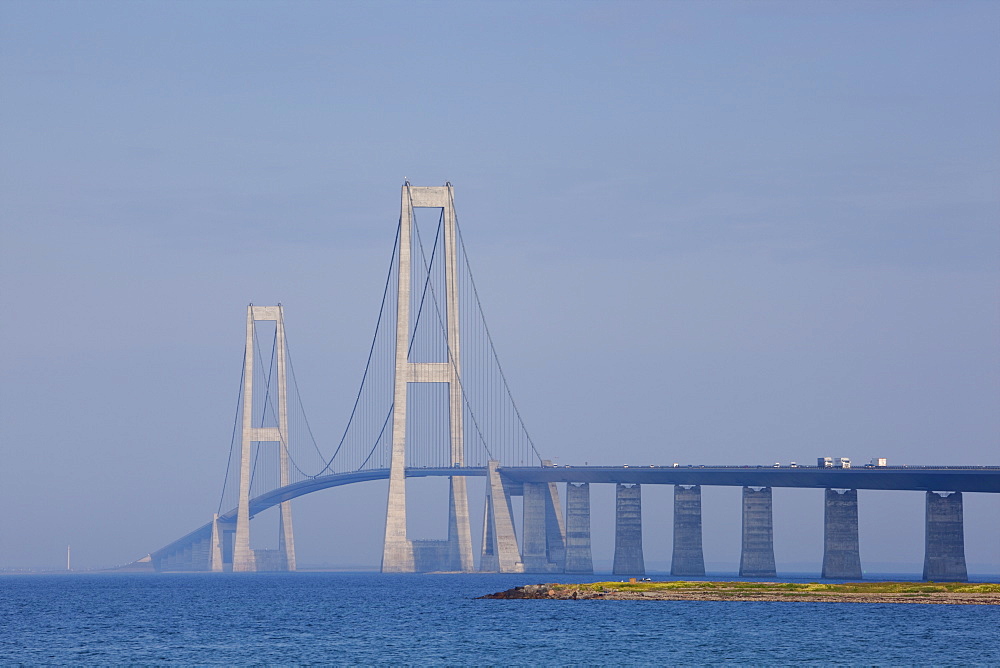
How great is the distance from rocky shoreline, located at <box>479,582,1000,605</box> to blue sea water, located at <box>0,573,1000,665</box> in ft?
1.86

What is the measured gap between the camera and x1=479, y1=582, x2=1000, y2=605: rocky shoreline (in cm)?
7975

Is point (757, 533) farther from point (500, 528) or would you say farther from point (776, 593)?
point (776, 593)

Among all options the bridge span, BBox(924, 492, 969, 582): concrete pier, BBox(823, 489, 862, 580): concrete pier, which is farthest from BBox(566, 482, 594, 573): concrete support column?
BBox(924, 492, 969, 582): concrete pier

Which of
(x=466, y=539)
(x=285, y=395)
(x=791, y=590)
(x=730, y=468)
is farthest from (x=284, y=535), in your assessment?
(x=791, y=590)

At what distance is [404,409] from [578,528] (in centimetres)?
1863

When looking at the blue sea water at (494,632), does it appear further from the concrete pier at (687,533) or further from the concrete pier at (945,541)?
the concrete pier at (687,533)

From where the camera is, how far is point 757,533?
117 metres

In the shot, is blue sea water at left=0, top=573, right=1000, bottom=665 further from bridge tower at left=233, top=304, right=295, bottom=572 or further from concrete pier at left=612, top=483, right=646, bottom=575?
bridge tower at left=233, top=304, right=295, bottom=572

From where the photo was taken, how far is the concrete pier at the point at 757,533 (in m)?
117

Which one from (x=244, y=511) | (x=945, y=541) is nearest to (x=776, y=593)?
(x=945, y=541)

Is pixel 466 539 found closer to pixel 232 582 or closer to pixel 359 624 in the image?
pixel 232 582

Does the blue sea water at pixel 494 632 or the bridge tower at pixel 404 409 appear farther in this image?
the bridge tower at pixel 404 409

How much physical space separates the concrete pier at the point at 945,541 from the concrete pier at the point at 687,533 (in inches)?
834

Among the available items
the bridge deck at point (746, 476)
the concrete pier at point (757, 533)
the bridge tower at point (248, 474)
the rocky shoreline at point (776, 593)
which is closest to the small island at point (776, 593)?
the rocky shoreline at point (776, 593)
